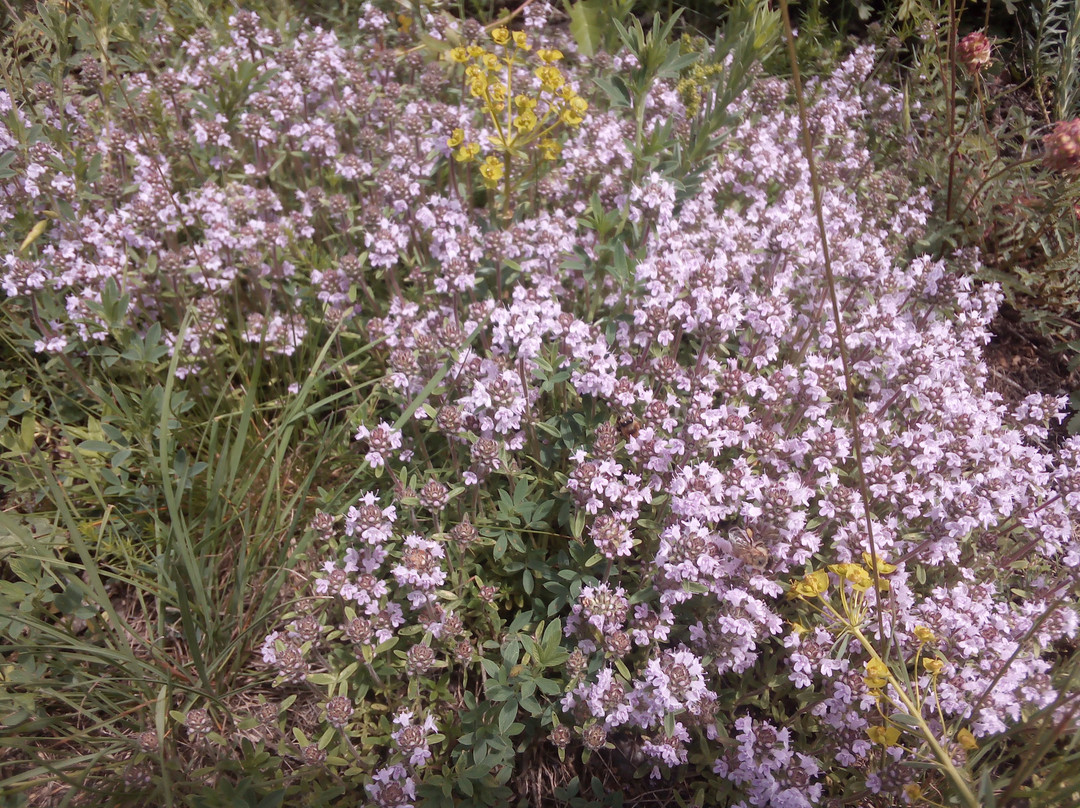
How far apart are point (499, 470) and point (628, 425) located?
74 centimetres

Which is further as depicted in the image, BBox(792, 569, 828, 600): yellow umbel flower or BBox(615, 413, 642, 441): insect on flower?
BBox(615, 413, 642, 441): insect on flower

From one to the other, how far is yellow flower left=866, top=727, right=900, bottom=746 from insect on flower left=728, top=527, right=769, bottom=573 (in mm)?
718

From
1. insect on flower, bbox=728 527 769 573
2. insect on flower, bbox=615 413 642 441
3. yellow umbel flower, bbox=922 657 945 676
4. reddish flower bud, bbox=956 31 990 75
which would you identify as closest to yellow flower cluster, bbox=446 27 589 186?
insect on flower, bbox=615 413 642 441

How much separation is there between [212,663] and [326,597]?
1.77 feet

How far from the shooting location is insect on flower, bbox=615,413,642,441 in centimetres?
352

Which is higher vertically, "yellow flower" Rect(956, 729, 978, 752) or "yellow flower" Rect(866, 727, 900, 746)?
"yellow flower" Rect(956, 729, 978, 752)

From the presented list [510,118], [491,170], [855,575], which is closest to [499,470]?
[855,575]

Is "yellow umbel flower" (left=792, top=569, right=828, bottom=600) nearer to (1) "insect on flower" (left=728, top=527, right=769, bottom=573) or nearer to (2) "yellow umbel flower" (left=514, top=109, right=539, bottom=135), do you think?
(1) "insect on flower" (left=728, top=527, right=769, bottom=573)

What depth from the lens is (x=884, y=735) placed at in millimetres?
2760

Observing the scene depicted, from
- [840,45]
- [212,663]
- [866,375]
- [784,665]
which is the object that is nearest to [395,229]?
[212,663]

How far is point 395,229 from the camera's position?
4.12 metres

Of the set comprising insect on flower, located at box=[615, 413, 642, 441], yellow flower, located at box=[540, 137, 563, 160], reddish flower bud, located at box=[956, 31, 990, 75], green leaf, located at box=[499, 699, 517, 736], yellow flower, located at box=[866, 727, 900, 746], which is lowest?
green leaf, located at box=[499, 699, 517, 736]

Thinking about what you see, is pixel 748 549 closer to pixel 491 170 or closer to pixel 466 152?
pixel 491 170

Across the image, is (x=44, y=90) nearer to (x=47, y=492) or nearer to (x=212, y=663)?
(x=47, y=492)
